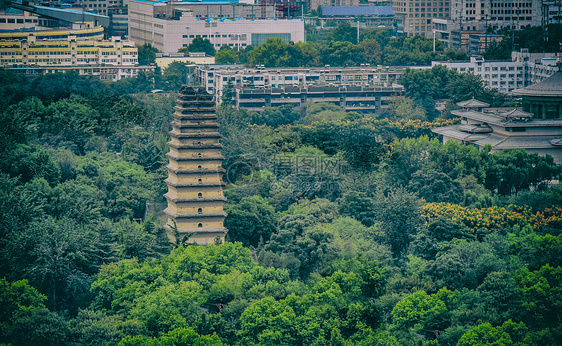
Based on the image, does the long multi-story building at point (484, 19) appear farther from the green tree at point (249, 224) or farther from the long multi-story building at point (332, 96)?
the green tree at point (249, 224)

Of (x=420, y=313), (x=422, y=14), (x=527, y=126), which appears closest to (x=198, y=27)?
(x=422, y=14)

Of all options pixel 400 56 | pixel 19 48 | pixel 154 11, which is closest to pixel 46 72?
pixel 19 48

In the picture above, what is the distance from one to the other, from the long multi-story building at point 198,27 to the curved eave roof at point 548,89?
70213mm

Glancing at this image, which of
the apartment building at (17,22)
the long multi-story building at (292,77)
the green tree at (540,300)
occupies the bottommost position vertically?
the green tree at (540,300)

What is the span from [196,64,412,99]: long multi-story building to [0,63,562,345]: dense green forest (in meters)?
24.8

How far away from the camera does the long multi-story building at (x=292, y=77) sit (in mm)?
118688

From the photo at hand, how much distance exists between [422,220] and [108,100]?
39.6 m

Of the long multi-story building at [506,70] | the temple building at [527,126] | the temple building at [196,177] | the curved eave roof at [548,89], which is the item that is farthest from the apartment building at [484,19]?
the temple building at [196,177]

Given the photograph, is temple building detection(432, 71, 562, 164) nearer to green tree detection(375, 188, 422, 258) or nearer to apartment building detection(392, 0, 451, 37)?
green tree detection(375, 188, 422, 258)

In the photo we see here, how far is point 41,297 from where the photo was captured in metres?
57.0

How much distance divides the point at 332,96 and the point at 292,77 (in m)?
7.32

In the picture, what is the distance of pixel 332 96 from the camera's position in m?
117

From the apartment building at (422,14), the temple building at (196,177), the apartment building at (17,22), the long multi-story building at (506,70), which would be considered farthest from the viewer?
the apartment building at (422,14)

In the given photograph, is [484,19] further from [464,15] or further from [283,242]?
[283,242]
